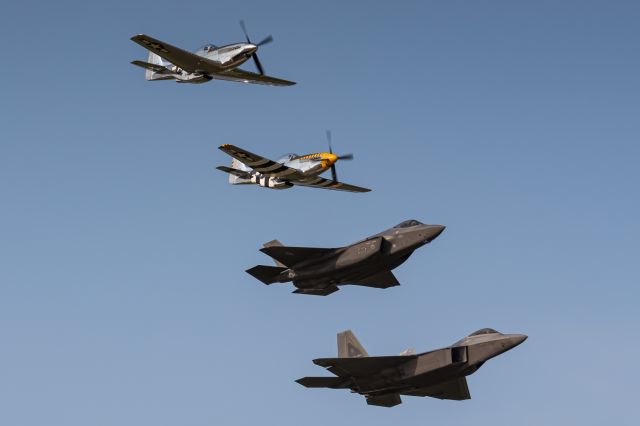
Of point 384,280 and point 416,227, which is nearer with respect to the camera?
point 416,227

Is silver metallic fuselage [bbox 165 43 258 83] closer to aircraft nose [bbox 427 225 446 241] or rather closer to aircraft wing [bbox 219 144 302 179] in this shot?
aircraft wing [bbox 219 144 302 179]

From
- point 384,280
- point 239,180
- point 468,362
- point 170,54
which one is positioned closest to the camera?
point 468,362

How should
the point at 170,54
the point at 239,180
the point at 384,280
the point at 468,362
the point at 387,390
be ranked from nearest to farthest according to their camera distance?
the point at 468,362 → the point at 387,390 → the point at 170,54 → the point at 384,280 → the point at 239,180

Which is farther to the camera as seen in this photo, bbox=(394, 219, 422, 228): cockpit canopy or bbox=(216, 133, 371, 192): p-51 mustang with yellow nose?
bbox=(216, 133, 371, 192): p-51 mustang with yellow nose

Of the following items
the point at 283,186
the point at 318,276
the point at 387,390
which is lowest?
the point at 387,390

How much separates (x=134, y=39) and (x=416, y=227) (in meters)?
27.1

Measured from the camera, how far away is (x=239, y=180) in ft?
286

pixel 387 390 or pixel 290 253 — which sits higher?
pixel 290 253

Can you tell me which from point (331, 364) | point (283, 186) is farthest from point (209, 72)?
point (331, 364)

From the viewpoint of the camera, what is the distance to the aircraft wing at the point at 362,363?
6831cm

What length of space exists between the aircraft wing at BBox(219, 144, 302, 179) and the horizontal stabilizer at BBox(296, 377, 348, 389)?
19.2 m

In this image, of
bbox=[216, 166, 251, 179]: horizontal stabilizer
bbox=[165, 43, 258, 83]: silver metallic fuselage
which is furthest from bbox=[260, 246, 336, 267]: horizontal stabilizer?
bbox=[165, 43, 258, 83]: silver metallic fuselage

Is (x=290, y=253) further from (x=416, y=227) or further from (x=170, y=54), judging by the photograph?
(x=170, y=54)

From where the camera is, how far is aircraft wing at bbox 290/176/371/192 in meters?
83.4
